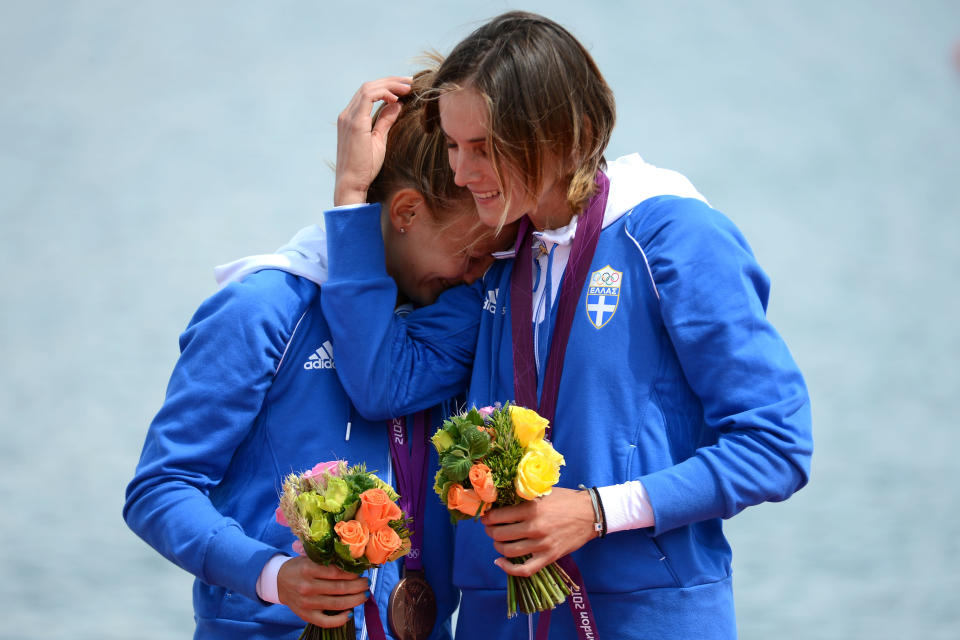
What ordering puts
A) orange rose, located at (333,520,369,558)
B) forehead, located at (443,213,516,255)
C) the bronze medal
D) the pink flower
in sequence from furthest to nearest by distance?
forehead, located at (443,213,516,255), the bronze medal, the pink flower, orange rose, located at (333,520,369,558)

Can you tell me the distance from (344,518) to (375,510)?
0.06m

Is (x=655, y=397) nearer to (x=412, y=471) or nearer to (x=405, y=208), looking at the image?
(x=412, y=471)

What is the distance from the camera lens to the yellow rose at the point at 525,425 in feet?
6.51

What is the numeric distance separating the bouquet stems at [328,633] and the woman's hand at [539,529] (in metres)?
0.37

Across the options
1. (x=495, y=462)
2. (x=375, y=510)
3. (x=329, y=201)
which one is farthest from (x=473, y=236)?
(x=329, y=201)

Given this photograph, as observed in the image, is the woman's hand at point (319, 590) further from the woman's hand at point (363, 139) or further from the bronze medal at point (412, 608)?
the woman's hand at point (363, 139)

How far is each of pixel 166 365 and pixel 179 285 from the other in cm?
97

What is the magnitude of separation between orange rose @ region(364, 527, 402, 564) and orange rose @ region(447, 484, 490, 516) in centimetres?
13

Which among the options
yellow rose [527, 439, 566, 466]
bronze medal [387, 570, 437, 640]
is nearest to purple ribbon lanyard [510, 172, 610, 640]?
yellow rose [527, 439, 566, 466]

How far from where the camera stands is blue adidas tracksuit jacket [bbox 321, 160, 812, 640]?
2.07 metres

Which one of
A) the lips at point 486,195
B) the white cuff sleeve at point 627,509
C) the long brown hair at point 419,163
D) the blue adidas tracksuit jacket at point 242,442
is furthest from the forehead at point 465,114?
the white cuff sleeve at point 627,509

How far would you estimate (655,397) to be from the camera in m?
2.20

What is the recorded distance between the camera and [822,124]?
39.2 feet

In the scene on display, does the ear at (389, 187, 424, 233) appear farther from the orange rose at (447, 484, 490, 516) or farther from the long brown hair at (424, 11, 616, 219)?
the orange rose at (447, 484, 490, 516)
